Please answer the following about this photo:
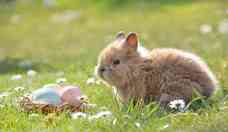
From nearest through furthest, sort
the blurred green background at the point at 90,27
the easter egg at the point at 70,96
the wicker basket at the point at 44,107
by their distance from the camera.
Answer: the wicker basket at the point at 44,107 < the easter egg at the point at 70,96 < the blurred green background at the point at 90,27

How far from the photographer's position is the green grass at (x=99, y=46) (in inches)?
223

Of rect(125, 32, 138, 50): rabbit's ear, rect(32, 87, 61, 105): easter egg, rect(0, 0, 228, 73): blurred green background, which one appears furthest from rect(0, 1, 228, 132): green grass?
rect(125, 32, 138, 50): rabbit's ear

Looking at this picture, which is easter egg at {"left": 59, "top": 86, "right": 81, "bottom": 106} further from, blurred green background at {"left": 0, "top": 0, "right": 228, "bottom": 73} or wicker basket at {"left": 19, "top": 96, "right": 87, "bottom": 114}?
blurred green background at {"left": 0, "top": 0, "right": 228, "bottom": 73}

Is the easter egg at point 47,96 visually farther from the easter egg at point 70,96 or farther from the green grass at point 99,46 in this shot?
the green grass at point 99,46

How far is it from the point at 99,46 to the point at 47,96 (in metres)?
7.40

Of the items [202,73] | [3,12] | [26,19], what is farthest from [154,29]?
[202,73]

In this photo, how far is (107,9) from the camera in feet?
59.6

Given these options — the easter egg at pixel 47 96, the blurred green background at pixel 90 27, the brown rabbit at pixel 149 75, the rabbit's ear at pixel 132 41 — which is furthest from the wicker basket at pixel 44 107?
the blurred green background at pixel 90 27

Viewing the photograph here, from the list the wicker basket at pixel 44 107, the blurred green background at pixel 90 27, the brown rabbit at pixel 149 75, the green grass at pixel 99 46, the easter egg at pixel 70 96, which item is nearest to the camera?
the green grass at pixel 99 46

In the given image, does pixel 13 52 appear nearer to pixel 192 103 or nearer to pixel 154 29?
pixel 154 29

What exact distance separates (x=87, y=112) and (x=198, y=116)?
42.8 inches

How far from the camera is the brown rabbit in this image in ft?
21.9

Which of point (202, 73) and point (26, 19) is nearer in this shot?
point (202, 73)

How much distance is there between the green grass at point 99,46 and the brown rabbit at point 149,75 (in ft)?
0.69
